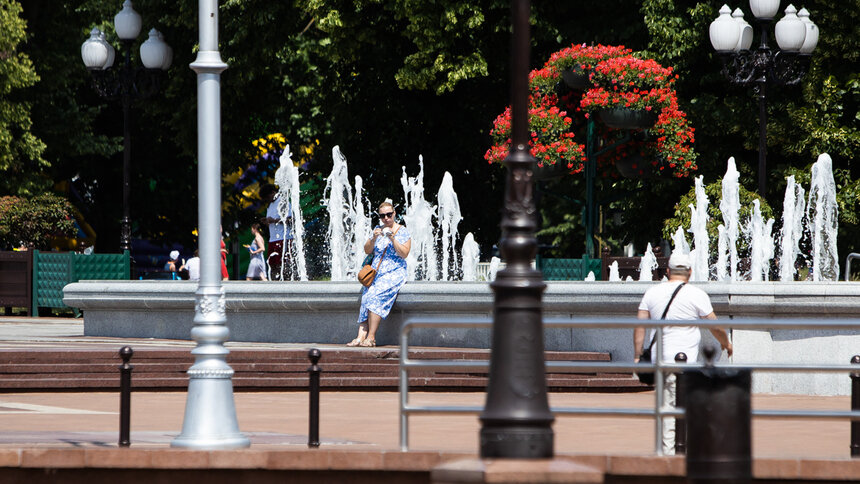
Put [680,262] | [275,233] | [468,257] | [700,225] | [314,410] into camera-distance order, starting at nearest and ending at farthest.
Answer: [314,410] < [680,262] < [700,225] < [468,257] < [275,233]

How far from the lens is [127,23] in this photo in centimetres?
2628

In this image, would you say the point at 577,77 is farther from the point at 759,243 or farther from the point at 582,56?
the point at 759,243

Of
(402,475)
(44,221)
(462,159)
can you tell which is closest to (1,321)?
(44,221)

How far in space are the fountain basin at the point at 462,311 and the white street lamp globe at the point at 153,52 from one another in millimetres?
6860

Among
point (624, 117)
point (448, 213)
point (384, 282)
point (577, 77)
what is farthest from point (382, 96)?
point (384, 282)

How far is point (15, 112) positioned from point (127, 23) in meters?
7.85

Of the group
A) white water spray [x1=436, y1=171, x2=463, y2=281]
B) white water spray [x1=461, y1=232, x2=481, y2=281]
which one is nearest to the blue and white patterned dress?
white water spray [x1=461, y1=232, x2=481, y2=281]

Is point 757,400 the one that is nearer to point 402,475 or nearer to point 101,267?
point 402,475

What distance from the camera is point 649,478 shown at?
9594 mm

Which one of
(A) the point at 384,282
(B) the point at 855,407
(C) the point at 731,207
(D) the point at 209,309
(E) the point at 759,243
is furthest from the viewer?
(C) the point at 731,207

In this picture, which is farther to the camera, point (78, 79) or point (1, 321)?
point (78, 79)

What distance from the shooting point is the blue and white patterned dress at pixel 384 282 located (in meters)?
17.4

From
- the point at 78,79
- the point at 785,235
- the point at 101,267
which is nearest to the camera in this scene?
the point at 785,235

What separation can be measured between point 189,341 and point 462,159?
1518 cm
